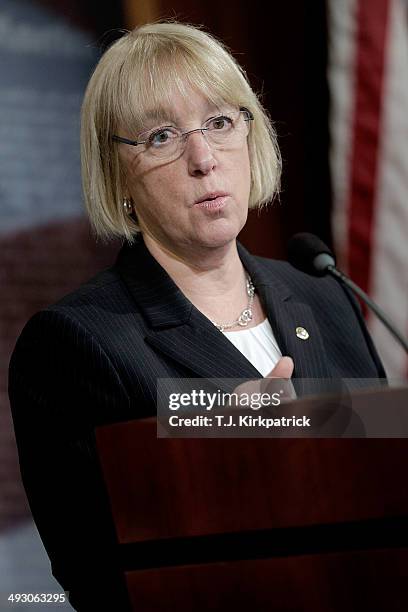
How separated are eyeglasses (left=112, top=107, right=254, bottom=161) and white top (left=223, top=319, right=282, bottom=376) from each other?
322 millimetres

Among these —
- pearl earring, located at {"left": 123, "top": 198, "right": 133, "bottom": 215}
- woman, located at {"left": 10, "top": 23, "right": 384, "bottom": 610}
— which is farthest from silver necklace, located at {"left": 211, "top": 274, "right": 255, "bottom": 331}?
pearl earring, located at {"left": 123, "top": 198, "right": 133, "bottom": 215}

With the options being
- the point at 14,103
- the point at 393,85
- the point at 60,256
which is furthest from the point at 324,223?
the point at 14,103

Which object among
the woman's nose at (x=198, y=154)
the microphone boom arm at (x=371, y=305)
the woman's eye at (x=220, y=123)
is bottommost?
the microphone boom arm at (x=371, y=305)

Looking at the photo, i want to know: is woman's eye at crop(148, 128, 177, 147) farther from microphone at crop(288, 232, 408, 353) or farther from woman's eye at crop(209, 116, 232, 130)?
microphone at crop(288, 232, 408, 353)

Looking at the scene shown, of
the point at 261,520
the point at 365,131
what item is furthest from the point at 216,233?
the point at 365,131

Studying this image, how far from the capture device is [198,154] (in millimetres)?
1425

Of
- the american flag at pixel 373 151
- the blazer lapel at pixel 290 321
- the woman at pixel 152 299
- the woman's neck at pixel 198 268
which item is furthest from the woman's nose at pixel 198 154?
the american flag at pixel 373 151

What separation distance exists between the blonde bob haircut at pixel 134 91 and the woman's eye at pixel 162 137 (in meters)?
0.03

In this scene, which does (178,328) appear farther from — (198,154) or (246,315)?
(198,154)

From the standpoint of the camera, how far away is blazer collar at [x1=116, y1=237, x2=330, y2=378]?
1383 millimetres

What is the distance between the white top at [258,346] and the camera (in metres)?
1.48

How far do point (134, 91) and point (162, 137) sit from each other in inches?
3.4

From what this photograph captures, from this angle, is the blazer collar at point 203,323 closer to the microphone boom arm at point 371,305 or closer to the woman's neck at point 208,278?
the woman's neck at point 208,278

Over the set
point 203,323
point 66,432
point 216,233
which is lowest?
point 66,432
